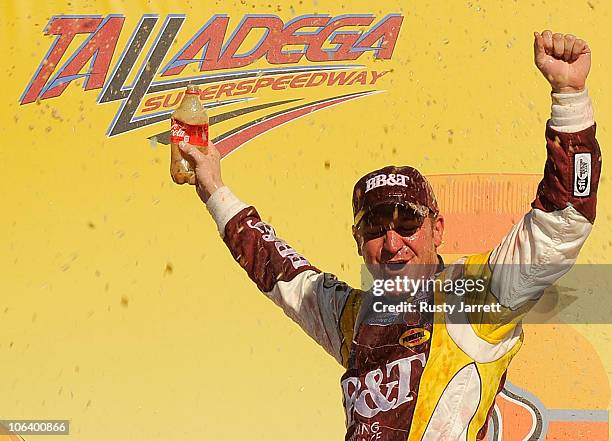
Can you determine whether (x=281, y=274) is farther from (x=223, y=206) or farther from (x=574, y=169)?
(x=574, y=169)

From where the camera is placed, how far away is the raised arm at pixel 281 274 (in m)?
2.72

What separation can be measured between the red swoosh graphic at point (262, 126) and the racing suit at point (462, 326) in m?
1.85

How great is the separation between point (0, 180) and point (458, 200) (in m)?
1.97

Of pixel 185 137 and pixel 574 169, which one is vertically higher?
pixel 185 137

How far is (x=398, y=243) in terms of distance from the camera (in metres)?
2.50

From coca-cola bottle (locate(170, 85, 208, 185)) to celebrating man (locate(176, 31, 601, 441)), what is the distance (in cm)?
48

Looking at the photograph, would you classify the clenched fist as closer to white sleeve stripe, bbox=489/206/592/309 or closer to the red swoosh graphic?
white sleeve stripe, bbox=489/206/592/309

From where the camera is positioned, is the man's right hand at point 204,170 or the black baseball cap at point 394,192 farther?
the man's right hand at point 204,170

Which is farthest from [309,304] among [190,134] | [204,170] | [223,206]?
[190,134]

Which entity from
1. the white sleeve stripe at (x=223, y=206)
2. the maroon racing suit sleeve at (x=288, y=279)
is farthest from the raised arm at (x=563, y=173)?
the white sleeve stripe at (x=223, y=206)

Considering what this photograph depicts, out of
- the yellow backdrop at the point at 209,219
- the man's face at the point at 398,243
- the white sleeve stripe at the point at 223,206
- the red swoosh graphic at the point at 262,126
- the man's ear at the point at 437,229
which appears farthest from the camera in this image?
the red swoosh graphic at the point at 262,126

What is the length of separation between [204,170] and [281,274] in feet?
1.26

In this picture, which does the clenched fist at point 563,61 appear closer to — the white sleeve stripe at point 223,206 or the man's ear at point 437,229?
the man's ear at point 437,229

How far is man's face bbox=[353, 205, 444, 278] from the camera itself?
2.50 m
